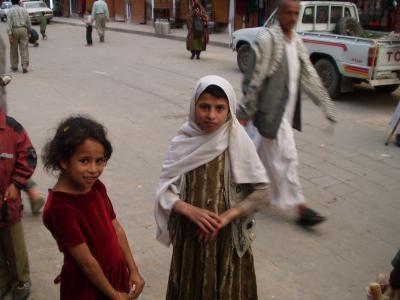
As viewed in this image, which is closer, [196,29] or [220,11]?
[196,29]

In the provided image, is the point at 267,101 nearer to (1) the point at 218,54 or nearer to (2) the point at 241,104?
(2) the point at 241,104

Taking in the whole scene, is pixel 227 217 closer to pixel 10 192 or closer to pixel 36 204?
pixel 10 192

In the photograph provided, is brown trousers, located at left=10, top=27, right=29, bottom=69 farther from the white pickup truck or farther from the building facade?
the building facade

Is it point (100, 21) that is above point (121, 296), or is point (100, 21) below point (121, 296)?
above

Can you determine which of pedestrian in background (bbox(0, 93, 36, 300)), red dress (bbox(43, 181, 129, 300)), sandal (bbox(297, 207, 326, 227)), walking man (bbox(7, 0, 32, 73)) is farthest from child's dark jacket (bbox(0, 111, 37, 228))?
walking man (bbox(7, 0, 32, 73))

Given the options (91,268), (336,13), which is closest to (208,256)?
(91,268)

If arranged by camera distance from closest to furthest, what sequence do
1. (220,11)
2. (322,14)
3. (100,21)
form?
(322,14)
(100,21)
(220,11)

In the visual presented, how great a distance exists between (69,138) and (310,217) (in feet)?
8.57

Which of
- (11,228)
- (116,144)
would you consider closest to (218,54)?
(116,144)

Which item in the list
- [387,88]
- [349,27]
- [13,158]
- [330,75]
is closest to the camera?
[13,158]

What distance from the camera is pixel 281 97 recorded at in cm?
363

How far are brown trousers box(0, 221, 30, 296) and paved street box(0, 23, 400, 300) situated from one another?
200mm

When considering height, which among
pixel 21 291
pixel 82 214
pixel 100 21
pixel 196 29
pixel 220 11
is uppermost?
pixel 220 11

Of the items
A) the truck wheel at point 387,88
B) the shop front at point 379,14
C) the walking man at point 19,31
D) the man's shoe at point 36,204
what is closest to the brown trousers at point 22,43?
the walking man at point 19,31
